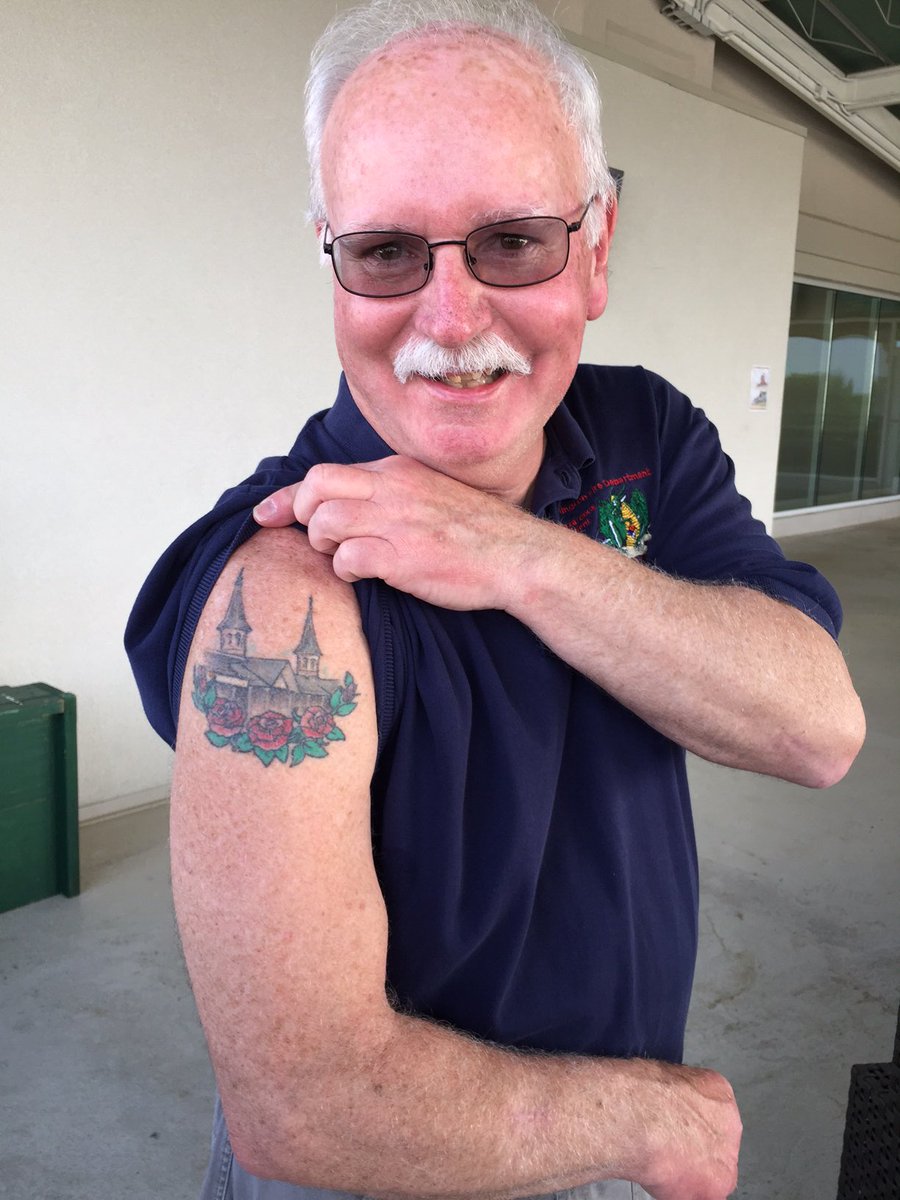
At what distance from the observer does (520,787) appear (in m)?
0.92

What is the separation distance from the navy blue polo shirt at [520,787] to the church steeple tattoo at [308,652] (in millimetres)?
62

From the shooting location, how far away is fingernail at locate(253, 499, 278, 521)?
0.85 m

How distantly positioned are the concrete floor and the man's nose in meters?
2.02

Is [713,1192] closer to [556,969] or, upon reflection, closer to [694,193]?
[556,969]

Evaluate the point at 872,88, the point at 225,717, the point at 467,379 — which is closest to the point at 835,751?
the point at 467,379

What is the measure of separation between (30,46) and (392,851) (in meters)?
3.19

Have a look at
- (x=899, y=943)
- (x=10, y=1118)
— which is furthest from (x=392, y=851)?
(x=899, y=943)

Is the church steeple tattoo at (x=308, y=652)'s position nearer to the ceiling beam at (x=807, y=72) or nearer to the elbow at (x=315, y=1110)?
the elbow at (x=315, y=1110)

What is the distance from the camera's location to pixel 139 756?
371 centimetres

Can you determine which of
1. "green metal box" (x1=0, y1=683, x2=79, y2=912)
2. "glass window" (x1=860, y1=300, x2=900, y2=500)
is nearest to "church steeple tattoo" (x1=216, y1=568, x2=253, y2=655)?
"green metal box" (x1=0, y1=683, x2=79, y2=912)

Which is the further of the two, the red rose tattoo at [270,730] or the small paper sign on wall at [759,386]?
the small paper sign on wall at [759,386]

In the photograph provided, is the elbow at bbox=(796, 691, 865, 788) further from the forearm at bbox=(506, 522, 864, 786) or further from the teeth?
the teeth

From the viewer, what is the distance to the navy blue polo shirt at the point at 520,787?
0.88 m

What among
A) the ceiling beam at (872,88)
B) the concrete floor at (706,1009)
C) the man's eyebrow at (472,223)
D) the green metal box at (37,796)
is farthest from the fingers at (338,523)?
the ceiling beam at (872,88)
